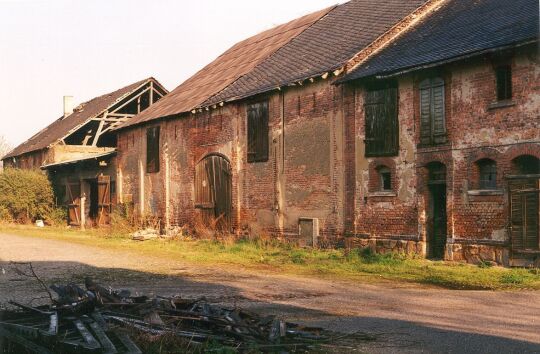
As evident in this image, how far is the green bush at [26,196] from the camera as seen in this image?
3469cm

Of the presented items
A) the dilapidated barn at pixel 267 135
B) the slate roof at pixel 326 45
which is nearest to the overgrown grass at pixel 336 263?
the dilapidated barn at pixel 267 135

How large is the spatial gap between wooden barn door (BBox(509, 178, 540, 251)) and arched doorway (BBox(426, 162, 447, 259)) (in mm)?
2132

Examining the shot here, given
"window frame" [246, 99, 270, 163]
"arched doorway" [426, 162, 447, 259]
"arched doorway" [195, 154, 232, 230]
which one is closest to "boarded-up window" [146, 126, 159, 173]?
"arched doorway" [195, 154, 232, 230]

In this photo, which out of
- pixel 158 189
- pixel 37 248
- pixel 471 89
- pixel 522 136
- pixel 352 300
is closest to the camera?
pixel 352 300

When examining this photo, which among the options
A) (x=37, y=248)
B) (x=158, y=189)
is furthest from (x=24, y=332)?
(x=158, y=189)

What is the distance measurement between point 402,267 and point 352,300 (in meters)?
5.20

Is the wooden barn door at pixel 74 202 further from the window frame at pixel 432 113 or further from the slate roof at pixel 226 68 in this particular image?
the window frame at pixel 432 113

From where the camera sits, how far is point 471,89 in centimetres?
1569

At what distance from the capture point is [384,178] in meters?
18.0

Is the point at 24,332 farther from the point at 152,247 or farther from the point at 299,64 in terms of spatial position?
the point at 299,64

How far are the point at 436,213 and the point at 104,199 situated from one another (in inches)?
807

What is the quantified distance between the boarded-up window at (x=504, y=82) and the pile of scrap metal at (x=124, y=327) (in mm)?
10156

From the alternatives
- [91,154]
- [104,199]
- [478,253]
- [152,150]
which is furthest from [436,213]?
[91,154]

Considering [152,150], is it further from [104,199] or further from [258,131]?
[258,131]
